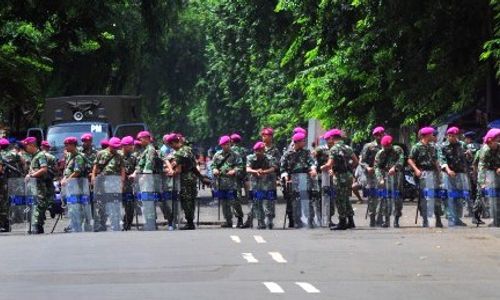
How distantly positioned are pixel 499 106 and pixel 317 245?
57.5 ft

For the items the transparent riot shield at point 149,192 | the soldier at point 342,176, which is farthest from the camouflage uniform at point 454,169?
the transparent riot shield at point 149,192

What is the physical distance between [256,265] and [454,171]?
911 centimetres

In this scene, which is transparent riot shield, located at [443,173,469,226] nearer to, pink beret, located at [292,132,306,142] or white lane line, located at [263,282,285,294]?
pink beret, located at [292,132,306,142]

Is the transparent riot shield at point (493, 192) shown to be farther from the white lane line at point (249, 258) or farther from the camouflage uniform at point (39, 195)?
the camouflage uniform at point (39, 195)

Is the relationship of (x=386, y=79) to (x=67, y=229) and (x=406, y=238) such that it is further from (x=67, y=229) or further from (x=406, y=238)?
(x=406, y=238)

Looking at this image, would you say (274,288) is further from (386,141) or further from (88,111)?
(88,111)

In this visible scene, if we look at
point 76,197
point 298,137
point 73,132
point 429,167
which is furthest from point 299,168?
point 73,132

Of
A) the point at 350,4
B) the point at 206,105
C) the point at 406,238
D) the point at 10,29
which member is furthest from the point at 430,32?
the point at 206,105

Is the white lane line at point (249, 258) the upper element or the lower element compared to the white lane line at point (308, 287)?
upper

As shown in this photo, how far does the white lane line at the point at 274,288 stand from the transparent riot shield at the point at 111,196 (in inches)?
475

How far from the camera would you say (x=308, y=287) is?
47.3 ft

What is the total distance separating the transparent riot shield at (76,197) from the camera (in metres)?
26.5

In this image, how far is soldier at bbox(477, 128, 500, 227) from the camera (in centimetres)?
2536

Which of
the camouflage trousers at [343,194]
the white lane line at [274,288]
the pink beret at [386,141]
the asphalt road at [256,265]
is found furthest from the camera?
the pink beret at [386,141]
